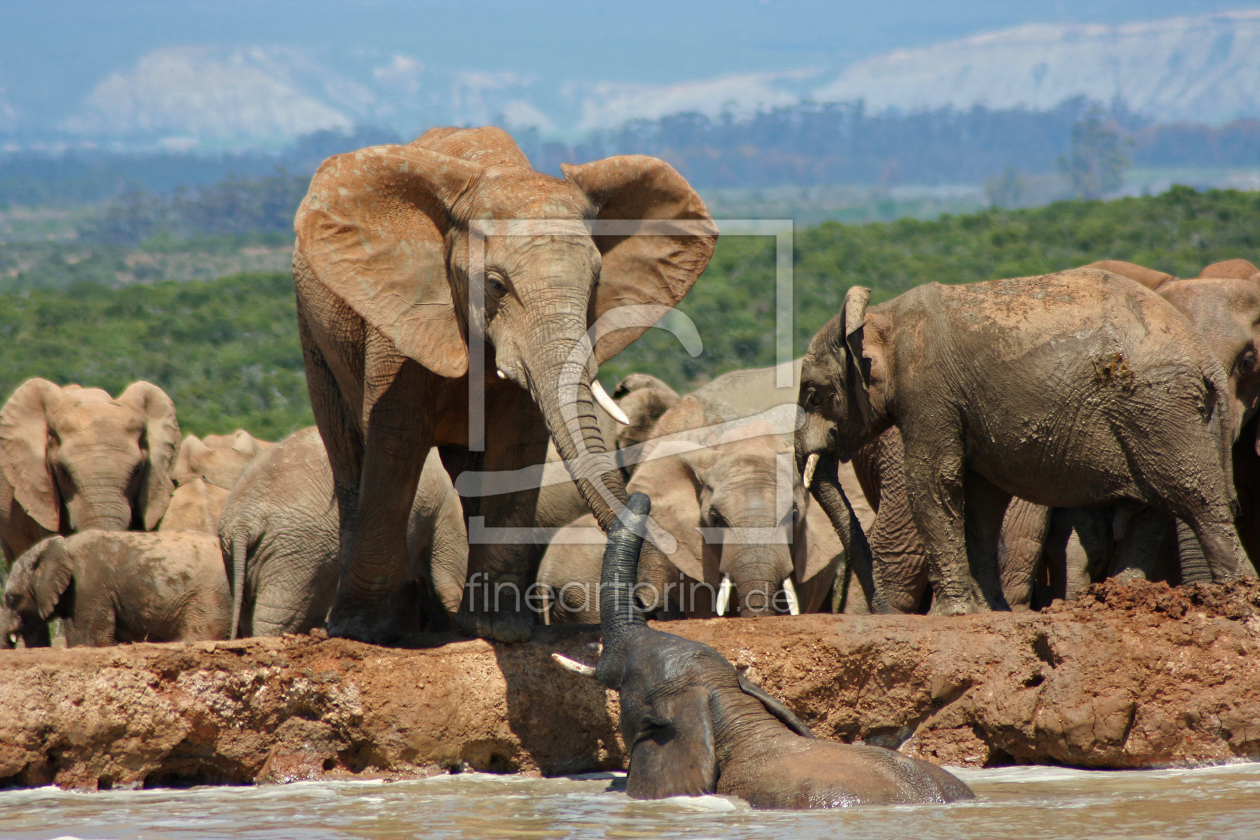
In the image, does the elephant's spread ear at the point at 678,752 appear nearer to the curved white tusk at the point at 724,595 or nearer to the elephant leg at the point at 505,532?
the elephant leg at the point at 505,532

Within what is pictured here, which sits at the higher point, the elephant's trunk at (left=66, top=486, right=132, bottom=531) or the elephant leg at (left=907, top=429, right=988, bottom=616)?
the elephant leg at (left=907, top=429, right=988, bottom=616)

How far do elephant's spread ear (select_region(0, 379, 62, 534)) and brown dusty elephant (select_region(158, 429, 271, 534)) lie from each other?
0.88m

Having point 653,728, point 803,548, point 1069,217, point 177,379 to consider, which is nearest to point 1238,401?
point 803,548

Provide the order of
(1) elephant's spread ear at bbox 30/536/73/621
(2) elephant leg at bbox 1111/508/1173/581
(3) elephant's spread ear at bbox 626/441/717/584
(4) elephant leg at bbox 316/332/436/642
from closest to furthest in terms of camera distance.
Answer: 1. (4) elephant leg at bbox 316/332/436/642
2. (2) elephant leg at bbox 1111/508/1173/581
3. (1) elephant's spread ear at bbox 30/536/73/621
4. (3) elephant's spread ear at bbox 626/441/717/584

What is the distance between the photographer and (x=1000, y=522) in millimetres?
7570

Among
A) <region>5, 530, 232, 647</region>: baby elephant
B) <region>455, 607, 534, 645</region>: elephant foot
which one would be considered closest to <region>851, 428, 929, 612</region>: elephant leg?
<region>455, 607, 534, 645</region>: elephant foot

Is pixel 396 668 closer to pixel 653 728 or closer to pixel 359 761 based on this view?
pixel 359 761

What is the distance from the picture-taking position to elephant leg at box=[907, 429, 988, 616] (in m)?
7.08

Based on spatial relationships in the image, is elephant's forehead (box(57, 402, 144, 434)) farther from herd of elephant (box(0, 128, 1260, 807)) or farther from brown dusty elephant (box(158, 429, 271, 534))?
herd of elephant (box(0, 128, 1260, 807))

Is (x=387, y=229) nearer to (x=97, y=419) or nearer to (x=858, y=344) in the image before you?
(x=858, y=344)

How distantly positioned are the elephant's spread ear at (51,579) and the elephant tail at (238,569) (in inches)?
52.0

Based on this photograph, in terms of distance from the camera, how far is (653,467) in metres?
10.3

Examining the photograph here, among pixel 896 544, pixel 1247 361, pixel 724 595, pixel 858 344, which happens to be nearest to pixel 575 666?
pixel 858 344

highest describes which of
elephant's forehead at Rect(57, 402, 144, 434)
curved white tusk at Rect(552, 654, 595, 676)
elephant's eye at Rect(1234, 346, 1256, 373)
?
elephant's eye at Rect(1234, 346, 1256, 373)
